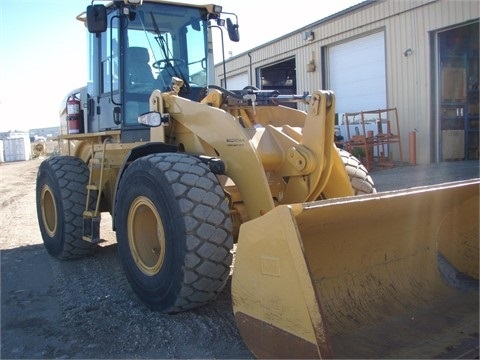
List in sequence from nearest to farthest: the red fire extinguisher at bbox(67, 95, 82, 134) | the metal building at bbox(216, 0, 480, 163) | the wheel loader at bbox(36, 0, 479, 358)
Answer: the wheel loader at bbox(36, 0, 479, 358), the red fire extinguisher at bbox(67, 95, 82, 134), the metal building at bbox(216, 0, 480, 163)

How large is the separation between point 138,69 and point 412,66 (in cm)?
1012

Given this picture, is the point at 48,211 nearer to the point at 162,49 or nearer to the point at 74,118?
the point at 74,118

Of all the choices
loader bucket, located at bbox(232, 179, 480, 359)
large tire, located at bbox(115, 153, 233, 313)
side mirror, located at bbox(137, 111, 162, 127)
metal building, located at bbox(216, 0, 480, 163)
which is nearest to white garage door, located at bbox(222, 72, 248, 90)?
metal building, located at bbox(216, 0, 480, 163)

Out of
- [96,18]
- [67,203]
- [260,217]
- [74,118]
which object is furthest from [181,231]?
[74,118]

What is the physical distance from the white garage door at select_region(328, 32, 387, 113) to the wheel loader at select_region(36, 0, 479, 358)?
33.5ft

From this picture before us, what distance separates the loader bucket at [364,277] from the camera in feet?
8.16

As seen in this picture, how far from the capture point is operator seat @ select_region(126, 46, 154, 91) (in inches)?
197

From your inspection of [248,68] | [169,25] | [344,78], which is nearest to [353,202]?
[169,25]

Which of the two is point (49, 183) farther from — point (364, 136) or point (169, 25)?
point (364, 136)

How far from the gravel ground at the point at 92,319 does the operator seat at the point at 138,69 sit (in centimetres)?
201

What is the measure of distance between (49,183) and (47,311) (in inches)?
85.9

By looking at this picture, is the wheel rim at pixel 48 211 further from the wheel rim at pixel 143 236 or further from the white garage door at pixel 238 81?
the white garage door at pixel 238 81

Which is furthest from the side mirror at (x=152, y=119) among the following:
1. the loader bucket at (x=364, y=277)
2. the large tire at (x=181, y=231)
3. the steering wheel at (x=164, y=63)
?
the loader bucket at (x=364, y=277)

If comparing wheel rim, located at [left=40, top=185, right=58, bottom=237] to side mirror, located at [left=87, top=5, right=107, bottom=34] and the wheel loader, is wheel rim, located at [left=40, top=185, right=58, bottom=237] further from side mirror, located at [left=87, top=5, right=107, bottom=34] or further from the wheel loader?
side mirror, located at [left=87, top=5, right=107, bottom=34]
